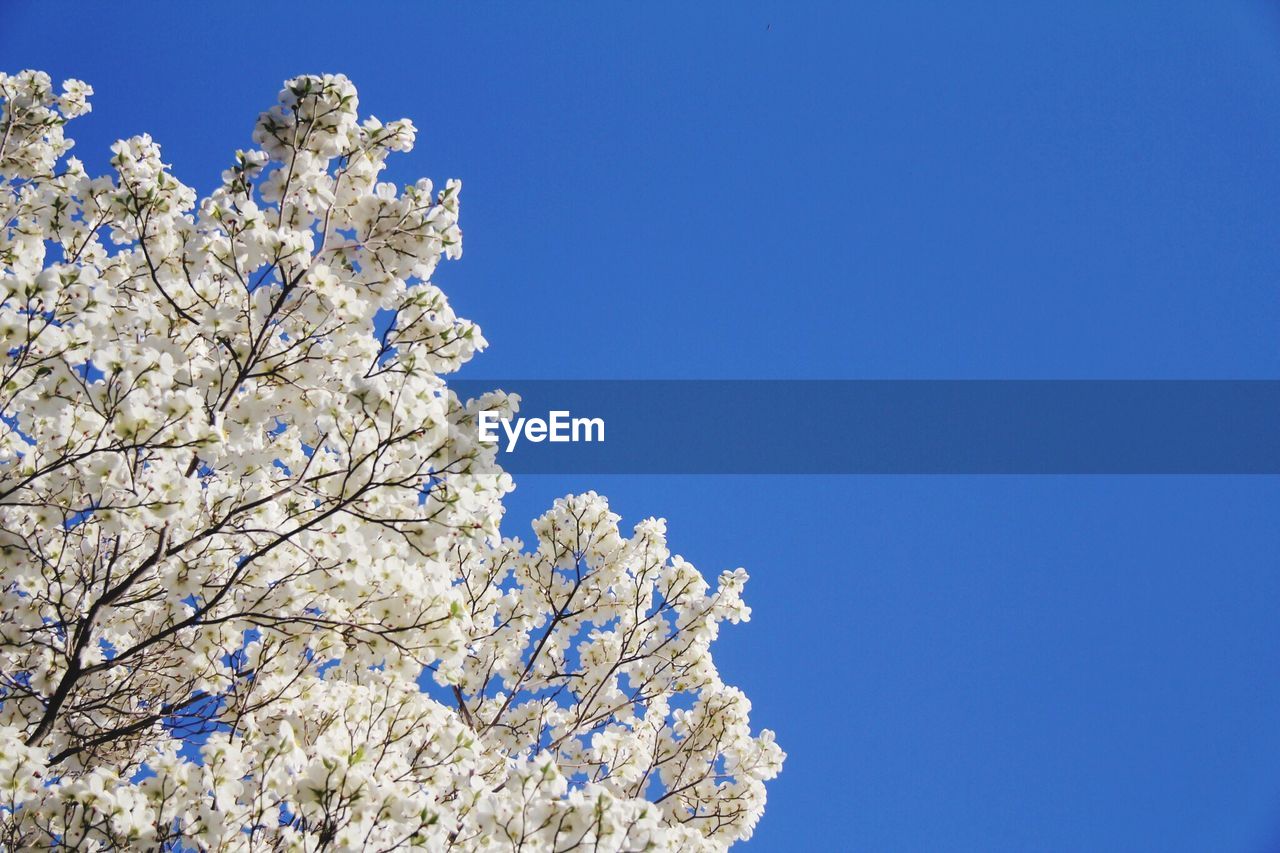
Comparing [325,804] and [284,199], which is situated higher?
[284,199]

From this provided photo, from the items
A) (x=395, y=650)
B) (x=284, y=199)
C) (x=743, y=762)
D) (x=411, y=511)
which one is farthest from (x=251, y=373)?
(x=743, y=762)

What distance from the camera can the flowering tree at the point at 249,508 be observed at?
3582 millimetres

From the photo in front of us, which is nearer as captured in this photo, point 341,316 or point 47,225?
point 341,316

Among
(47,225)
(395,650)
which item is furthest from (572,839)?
(47,225)

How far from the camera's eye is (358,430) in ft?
12.2

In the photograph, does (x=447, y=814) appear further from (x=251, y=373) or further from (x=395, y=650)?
(x=251, y=373)

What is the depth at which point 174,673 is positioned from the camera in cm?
525

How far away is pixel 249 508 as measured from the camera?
3984mm

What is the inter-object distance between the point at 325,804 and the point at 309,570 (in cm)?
141

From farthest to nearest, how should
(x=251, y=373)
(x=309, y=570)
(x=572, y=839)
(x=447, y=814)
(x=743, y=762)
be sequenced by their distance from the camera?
(x=743, y=762)
(x=309, y=570)
(x=251, y=373)
(x=447, y=814)
(x=572, y=839)

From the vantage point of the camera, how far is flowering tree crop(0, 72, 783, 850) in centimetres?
358

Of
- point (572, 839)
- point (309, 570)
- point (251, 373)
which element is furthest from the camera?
point (309, 570)

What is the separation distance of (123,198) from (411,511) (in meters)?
2.17

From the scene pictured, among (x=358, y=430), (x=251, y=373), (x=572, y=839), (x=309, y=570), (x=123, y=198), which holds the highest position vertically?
(x=123, y=198)
